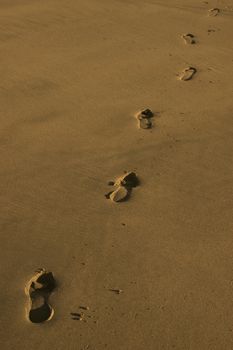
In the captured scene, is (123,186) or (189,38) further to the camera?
(189,38)

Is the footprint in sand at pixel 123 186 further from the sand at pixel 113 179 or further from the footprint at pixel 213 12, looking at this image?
the footprint at pixel 213 12

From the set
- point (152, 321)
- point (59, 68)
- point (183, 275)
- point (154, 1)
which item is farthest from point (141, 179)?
point (154, 1)

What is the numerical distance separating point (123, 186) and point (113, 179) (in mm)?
52

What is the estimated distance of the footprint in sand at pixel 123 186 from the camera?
2062 mm

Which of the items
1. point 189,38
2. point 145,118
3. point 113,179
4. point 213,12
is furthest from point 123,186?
point 213,12

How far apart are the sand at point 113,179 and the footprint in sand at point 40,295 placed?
0.02 metres

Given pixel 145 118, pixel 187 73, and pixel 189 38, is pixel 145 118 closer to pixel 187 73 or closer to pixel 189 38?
pixel 187 73

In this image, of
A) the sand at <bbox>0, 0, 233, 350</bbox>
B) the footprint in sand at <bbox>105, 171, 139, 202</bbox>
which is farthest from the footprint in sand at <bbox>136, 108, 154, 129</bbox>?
the footprint in sand at <bbox>105, 171, 139, 202</bbox>

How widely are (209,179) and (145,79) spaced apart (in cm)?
93

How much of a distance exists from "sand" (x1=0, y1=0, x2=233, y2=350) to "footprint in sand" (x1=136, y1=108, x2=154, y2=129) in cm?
3

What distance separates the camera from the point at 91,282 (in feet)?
5.67

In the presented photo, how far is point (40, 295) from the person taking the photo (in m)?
1.68

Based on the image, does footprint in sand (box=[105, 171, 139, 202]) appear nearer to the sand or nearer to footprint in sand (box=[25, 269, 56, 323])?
the sand

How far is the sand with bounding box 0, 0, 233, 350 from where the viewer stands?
1.62 m
